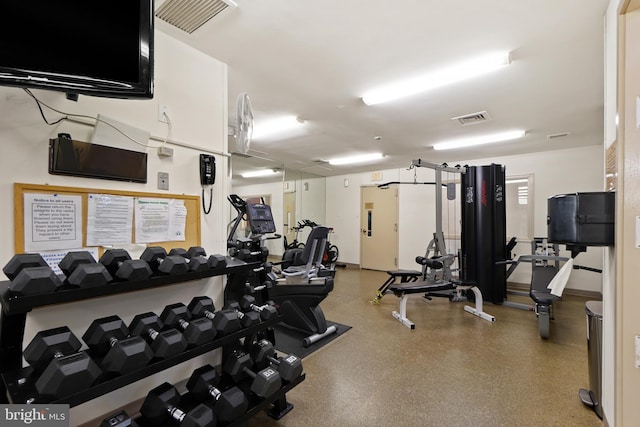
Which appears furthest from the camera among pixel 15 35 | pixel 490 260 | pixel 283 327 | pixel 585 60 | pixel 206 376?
pixel 490 260

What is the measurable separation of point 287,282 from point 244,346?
152cm

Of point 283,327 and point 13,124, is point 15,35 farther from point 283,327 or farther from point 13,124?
point 283,327

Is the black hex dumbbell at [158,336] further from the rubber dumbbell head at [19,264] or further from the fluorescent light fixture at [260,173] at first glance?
the fluorescent light fixture at [260,173]

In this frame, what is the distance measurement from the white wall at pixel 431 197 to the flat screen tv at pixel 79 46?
610cm

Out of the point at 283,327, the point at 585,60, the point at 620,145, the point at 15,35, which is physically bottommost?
the point at 283,327

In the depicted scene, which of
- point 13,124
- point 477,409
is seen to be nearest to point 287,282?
point 477,409

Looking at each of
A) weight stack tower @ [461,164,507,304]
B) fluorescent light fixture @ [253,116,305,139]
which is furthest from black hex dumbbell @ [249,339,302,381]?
weight stack tower @ [461,164,507,304]

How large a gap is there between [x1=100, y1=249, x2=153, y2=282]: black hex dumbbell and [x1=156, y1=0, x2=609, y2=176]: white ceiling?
1629 millimetres

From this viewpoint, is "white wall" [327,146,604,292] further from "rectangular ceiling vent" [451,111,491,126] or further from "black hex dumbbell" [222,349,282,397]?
"black hex dumbbell" [222,349,282,397]

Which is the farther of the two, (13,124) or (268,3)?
(268,3)

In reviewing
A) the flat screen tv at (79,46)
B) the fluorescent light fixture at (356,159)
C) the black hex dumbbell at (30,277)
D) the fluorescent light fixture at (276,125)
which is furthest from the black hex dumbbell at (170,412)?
the fluorescent light fixture at (356,159)

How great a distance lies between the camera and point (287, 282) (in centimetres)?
342

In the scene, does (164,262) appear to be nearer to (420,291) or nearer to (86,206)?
(86,206)

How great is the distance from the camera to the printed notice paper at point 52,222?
1.37 metres
